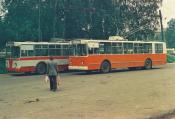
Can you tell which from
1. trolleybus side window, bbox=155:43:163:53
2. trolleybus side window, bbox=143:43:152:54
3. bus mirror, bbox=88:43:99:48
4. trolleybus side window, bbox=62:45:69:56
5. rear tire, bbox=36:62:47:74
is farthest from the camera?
trolleybus side window, bbox=155:43:163:53

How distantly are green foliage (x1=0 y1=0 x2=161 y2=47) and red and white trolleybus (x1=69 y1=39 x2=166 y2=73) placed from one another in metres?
8.92

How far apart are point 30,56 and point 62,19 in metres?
13.5

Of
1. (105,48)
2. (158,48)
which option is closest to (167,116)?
(105,48)

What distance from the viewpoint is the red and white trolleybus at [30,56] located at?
3238cm

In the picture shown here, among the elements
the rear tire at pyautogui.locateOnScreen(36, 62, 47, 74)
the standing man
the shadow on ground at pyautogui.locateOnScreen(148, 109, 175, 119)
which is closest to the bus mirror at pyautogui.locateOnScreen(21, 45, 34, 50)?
the rear tire at pyautogui.locateOnScreen(36, 62, 47, 74)

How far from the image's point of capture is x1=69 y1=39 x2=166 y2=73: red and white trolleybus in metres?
32.2

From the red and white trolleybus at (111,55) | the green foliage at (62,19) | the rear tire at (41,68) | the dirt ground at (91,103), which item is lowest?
the dirt ground at (91,103)

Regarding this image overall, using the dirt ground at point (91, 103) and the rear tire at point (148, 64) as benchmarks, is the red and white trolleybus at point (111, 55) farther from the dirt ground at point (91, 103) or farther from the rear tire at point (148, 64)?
the dirt ground at point (91, 103)

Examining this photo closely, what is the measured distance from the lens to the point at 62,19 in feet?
150

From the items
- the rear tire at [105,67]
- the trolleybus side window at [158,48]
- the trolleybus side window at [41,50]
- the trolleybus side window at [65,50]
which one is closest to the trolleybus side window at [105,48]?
the rear tire at [105,67]

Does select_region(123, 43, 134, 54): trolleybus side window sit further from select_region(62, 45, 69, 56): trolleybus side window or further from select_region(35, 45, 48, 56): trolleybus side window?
select_region(35, 45, 48, 56): trolleybus side window

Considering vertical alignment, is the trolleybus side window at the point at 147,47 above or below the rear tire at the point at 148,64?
above

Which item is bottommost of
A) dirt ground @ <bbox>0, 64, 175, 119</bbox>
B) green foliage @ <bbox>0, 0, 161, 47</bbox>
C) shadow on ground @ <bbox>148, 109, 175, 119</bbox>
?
shadow on ground @ <bbox>148, 109, 175, 119</bbox>

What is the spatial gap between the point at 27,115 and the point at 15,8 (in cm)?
3237
